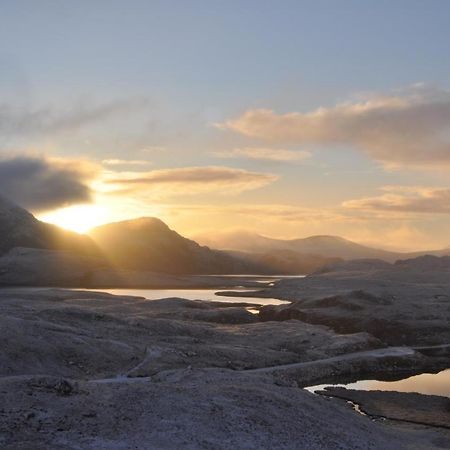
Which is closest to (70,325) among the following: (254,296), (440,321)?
(440,321)

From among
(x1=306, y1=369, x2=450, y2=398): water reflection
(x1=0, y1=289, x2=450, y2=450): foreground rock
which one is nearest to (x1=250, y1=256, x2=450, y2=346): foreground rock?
(x1=0, y1=289, x2=450, y2=450): foreground rock

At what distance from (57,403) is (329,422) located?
14503mm

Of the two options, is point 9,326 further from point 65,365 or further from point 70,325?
point 70,325

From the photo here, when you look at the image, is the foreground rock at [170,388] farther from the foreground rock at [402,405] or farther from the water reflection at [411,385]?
the water reflection at [411,385]

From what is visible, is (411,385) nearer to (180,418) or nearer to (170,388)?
(170,388)

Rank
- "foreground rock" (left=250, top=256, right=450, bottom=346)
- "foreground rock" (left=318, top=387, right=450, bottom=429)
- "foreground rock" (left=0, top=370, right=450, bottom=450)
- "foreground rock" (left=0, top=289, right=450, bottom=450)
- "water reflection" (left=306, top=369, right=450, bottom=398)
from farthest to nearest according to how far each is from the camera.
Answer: "foreground rock" (left=250, top=256, right=450, bottom=346) → "water reflection" (left=306, top=369, right=450, bottom=398) → "foreground rock" (left=318, top=387, right=450, bottom=429) → "foreground rock" (left=0, top=289, right=450, bottom=450) → "foreground rock" (left=0, top=370, right=450, bottom=450)

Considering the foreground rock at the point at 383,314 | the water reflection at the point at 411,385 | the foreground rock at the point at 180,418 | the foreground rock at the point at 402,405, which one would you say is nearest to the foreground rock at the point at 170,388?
the foreground rock at the point at 180,418

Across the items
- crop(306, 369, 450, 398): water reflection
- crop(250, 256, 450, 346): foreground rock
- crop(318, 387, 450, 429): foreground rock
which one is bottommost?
crop(306, 369, 450, 398): water reflection

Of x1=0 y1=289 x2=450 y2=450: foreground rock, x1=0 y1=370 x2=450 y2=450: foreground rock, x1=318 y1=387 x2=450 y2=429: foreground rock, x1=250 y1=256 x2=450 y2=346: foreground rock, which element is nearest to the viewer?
x1=0 y1=370 x2=450 y2=450: foreground rock

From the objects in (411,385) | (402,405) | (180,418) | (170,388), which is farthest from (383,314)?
(180,418)

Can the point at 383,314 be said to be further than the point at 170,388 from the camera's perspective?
Yes

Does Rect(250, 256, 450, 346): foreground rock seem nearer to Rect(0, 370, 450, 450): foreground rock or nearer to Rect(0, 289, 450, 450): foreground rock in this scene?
Rect(0, 289, 450, 450): foreground rock

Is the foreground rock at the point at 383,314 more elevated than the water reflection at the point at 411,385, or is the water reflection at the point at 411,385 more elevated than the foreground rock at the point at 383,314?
the foreground rock at the point at 383,314

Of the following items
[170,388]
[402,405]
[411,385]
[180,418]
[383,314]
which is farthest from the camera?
[383,314]
